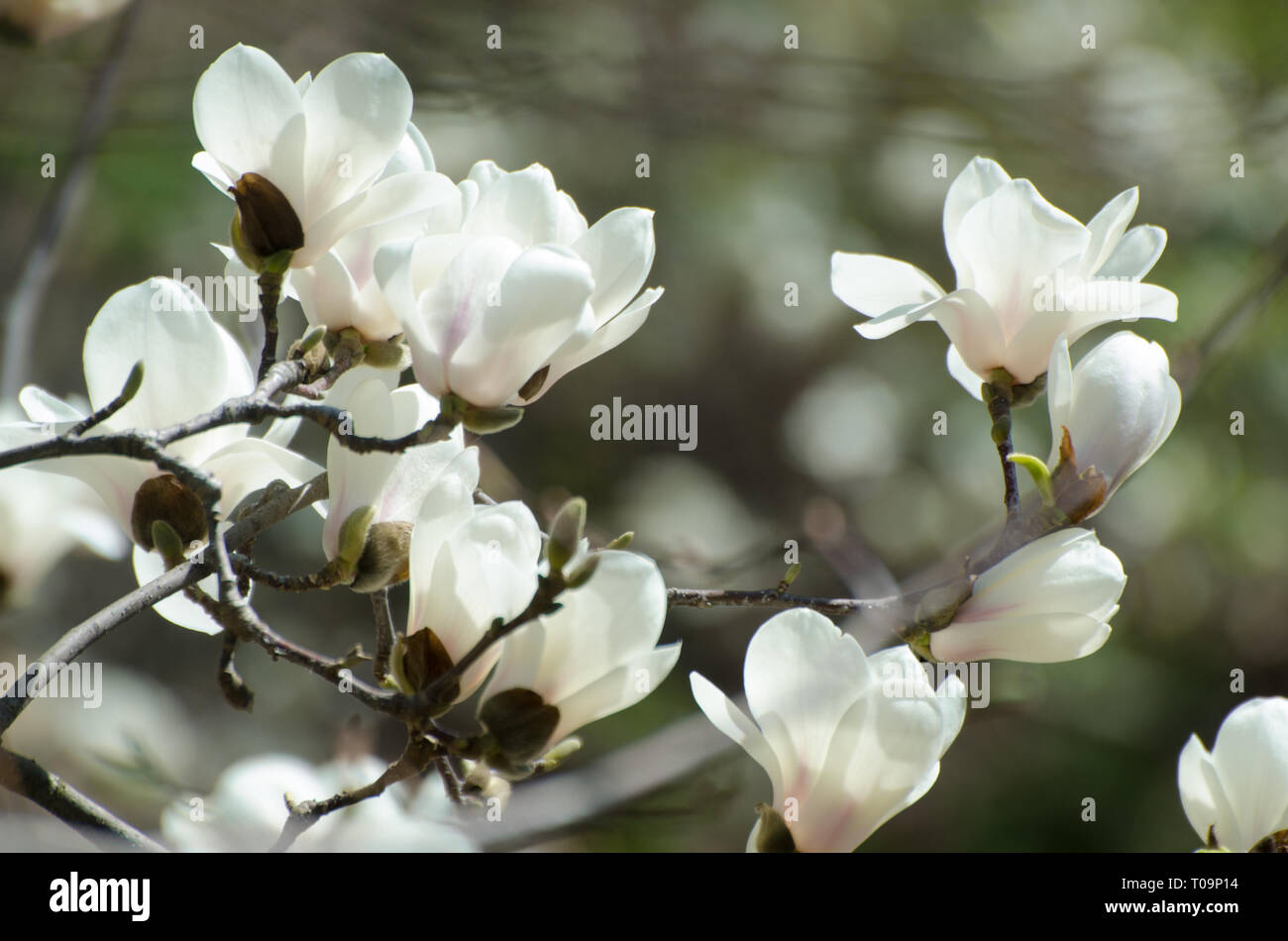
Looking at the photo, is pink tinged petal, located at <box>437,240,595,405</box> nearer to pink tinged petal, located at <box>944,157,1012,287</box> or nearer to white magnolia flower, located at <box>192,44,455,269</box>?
white magnolia flower, located at <box>192,44,455,269</box>

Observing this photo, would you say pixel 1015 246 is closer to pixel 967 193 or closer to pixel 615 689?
pixel 967 193

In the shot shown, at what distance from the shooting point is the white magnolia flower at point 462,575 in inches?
17.7

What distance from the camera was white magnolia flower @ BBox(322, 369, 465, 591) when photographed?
Answer: 0.50 meters

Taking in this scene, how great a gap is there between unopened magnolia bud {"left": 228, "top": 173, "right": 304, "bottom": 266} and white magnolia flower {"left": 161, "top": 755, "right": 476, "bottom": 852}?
237 millimetres

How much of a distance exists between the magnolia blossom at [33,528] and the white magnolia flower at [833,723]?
1.45 feet

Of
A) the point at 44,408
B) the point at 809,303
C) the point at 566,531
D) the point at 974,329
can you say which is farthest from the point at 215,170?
the point at 809,303

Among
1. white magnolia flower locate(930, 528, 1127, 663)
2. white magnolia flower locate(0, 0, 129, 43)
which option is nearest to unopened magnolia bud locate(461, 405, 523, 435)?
white magnolia flower locate(930, 528, 1127, 663)

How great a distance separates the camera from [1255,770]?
1.92 feet

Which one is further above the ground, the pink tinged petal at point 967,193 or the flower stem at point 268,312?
the pink tinged petal at point 967,193

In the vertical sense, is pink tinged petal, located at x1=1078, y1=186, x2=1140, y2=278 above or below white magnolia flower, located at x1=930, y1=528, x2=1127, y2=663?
above

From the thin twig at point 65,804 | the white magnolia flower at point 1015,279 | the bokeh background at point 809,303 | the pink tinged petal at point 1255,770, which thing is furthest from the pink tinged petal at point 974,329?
the bokeh background at point 809,303

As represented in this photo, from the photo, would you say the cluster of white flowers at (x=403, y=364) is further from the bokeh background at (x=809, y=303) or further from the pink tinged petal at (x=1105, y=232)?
the bokeh background at (x=809, y=303)

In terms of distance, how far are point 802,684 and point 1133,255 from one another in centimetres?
29
